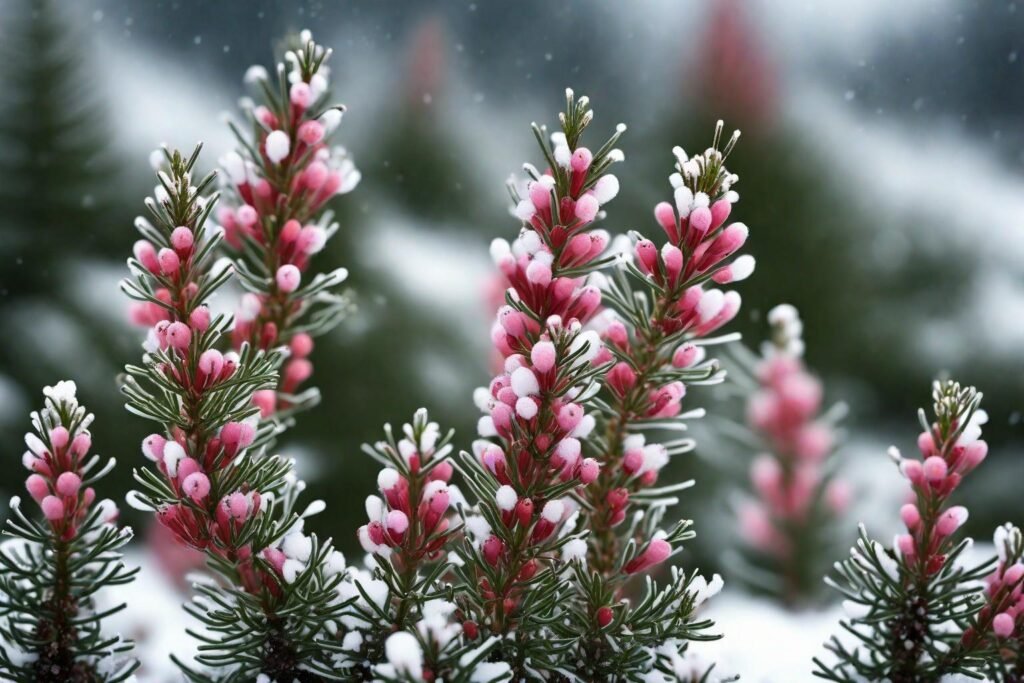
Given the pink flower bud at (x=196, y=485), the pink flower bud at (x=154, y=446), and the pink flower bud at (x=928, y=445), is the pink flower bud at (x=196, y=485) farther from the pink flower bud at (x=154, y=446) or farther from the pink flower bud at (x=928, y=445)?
the pink flower bud at (x=928, y=445)

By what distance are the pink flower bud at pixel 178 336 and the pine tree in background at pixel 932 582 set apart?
0.23 metres

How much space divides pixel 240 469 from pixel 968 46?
133 cm

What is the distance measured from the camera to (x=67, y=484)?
0.34m

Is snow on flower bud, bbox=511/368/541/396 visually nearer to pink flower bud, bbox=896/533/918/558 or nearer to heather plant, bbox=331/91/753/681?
heather plant, bbox=331/91/753/681

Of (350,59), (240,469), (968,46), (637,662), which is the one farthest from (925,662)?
(350,59)

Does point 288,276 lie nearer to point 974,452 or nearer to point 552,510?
point 552,510

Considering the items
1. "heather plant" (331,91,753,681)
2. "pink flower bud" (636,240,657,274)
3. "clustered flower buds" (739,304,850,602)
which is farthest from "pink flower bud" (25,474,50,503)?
"clustered flower buds" (739,304,850,602)

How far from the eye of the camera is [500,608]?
0.34 m

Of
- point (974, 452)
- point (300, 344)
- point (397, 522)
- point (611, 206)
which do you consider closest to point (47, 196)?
point (611, 206)

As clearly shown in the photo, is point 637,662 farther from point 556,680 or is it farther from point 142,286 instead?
point 142,286

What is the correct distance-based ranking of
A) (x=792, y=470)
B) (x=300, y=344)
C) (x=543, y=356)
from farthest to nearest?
(x=792, y=470) < (x=300, y=344) < (x=543, y=356)

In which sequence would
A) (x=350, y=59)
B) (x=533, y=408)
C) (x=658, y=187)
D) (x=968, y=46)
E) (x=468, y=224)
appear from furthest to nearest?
(x=350, y=59)
(x=968, y=46)
(x=468, y=224)
(x=658, y=187)
(x=533, y=408)

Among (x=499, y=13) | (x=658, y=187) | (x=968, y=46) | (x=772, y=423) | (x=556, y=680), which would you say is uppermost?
(x=499, y=13)

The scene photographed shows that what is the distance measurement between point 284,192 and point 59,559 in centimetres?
16
